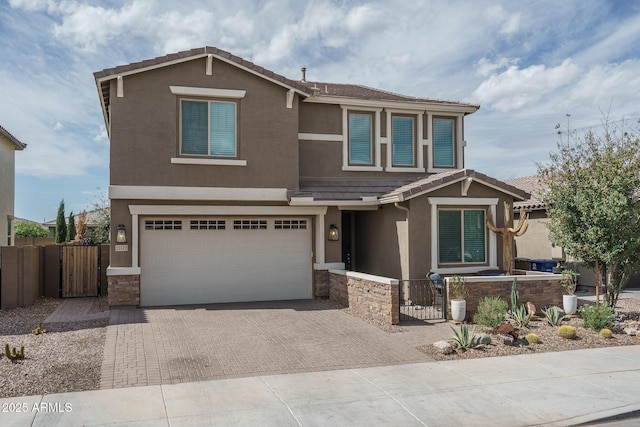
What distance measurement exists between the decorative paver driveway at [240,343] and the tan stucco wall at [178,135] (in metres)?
3.53

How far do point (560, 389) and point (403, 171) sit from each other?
32.5 feet

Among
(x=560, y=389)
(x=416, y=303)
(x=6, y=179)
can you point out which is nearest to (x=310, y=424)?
(x=560, y=389)

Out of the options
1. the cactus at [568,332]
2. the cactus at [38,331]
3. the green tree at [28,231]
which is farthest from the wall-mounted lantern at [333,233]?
the green tree at [28,231]

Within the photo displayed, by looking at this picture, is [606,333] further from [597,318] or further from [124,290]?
[124,290]

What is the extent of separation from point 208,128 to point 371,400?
9.41 m

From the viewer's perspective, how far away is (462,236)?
1430 centimetres

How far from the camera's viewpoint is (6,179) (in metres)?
20.7

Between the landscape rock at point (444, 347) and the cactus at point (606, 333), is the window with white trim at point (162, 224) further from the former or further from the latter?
the cactus at point (606, 333)

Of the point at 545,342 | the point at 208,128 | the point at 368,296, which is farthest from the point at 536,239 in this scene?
the point at 208,128

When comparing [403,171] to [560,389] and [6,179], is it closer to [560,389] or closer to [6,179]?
[560,389]

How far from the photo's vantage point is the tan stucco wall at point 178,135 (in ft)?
43.0

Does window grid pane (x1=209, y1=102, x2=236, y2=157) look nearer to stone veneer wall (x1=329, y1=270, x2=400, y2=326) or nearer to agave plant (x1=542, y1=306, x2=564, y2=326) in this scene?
stone veneer wall (x1=329, y1=270, x2=400, y2=326)

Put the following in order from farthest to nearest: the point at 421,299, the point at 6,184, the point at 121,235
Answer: the point at 6,184 < the point at 421,299 < the point at 121,235

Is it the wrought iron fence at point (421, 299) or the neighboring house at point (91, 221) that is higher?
the neighboring house at point (91, 221)
